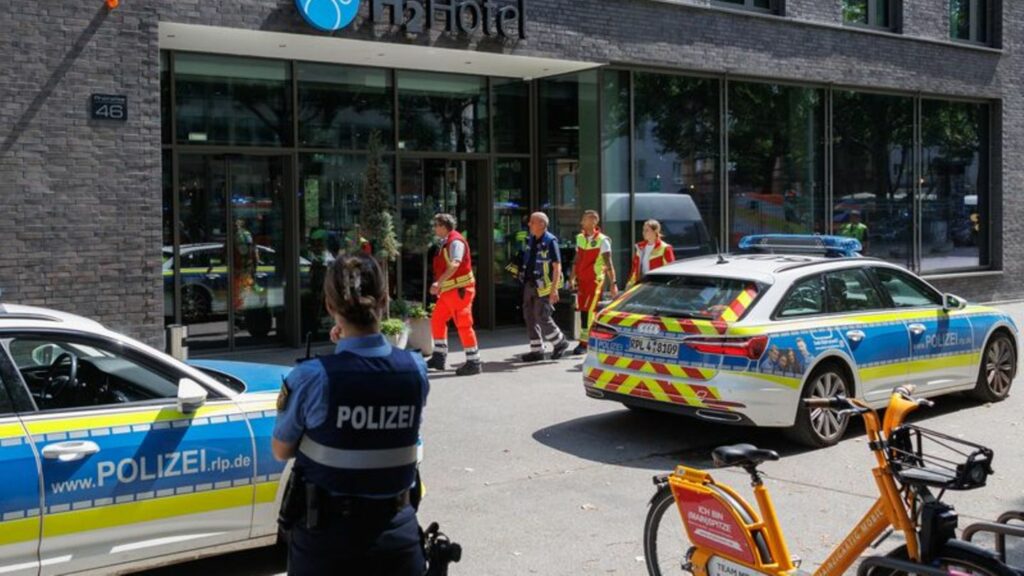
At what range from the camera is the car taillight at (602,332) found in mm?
8836

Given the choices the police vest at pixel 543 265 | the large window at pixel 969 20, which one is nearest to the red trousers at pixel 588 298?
the police vest at pixel 543 265

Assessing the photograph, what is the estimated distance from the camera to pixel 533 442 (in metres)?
8.92

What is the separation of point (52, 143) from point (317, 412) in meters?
8.70

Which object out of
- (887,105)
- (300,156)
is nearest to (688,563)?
(300,156)

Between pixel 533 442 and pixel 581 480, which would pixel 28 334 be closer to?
pixel 581 480

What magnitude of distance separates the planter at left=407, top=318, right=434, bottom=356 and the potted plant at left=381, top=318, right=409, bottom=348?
555 mm

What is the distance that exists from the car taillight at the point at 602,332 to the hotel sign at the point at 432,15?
5319 mm

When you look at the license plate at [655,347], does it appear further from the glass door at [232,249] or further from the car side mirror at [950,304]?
the glass door at [232,249]

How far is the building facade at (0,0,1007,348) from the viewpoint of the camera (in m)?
11.1

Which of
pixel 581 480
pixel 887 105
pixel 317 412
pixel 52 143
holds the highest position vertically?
→ pixel 887 105

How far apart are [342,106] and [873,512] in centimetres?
1113

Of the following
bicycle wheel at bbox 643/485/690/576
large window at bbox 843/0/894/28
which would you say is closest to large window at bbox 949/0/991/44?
large window at bbox 843/0/894/28

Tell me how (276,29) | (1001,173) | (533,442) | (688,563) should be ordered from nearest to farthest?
(688,563), (533,442), (276,29), (1001,173)

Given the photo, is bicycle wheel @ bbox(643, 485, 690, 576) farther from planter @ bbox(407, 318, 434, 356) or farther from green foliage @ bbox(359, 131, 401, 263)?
green foliage @ bbox(359, 131, 401, 263)
